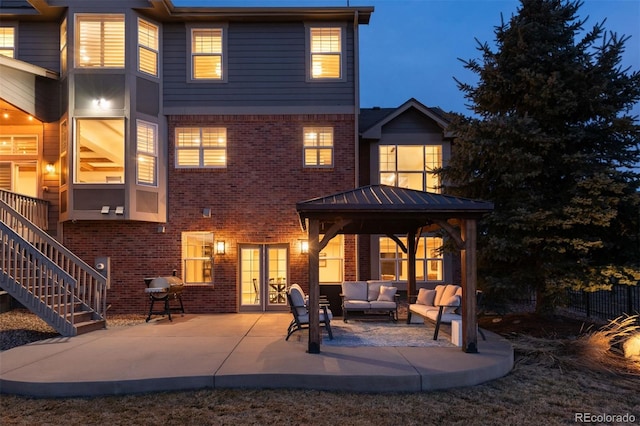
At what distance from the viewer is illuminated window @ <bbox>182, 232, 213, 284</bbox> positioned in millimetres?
12820

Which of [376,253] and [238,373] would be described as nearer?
[238,373]

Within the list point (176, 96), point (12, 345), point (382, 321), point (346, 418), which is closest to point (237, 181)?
point (176, 96)

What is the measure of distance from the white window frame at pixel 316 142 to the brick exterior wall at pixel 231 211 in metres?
0.13

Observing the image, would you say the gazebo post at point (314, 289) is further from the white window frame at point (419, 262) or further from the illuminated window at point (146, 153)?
the illuminated window at point (146, 153)

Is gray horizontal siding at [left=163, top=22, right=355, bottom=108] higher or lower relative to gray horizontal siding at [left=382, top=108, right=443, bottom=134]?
higher

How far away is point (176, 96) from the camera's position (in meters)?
13.0

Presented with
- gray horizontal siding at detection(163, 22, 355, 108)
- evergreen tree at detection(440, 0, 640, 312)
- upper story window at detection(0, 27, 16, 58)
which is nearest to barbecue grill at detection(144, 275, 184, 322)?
gray horizontal siding at detection(163, 22, 355, 108)

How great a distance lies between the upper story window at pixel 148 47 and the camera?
12.5 meters

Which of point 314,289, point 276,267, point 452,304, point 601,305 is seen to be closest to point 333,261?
point 276,267

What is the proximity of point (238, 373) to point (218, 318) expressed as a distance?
571 centimetres

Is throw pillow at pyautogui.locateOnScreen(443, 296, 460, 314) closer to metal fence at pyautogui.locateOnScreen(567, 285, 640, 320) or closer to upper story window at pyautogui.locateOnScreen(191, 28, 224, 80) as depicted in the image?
metal fence at pyautogui.locateOnScreen(567, 285, 640, 320)

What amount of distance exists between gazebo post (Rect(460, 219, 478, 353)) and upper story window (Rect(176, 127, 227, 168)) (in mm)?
7843

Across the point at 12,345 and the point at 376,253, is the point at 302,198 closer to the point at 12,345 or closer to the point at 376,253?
the point at 376,253

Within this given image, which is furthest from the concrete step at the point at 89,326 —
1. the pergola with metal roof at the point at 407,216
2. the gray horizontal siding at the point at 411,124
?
the gray horizontal siding at the point at 411,124
